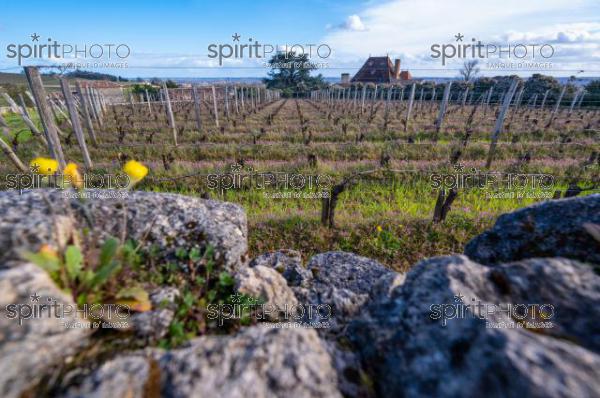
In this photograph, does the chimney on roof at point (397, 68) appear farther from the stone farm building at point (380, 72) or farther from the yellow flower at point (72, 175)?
the yellow flower at point (72, 175)

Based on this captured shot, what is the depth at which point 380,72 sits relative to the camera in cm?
7225

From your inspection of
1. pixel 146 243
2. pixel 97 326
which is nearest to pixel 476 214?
pixel 146 243

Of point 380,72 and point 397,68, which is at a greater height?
point 397,68

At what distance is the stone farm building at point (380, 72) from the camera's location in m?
71.7

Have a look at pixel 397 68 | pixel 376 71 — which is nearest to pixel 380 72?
pixel 376 71

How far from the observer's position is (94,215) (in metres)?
2.31

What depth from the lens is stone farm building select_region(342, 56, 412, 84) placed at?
71688mm

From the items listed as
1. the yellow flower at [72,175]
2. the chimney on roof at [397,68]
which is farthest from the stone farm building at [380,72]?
the yellow flower at [72,175]

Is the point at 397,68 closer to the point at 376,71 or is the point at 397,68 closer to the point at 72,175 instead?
the point at 376,71

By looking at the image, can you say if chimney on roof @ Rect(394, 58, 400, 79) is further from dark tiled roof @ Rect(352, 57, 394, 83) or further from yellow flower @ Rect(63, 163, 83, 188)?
yellow flower @ Rect(63, 163, 83, 188)

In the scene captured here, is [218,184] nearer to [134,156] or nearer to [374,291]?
[134,156]

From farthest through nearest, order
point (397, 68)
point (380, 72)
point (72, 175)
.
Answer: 1. point (397, 68)
2. point (380, 72)
3. point (72, 175)

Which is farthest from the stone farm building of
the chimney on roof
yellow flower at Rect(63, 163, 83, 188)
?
yellow flower at Rect(63, 163, 83, 188)

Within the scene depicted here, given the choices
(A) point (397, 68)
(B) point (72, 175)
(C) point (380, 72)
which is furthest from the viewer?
(A) point (397, 68)
